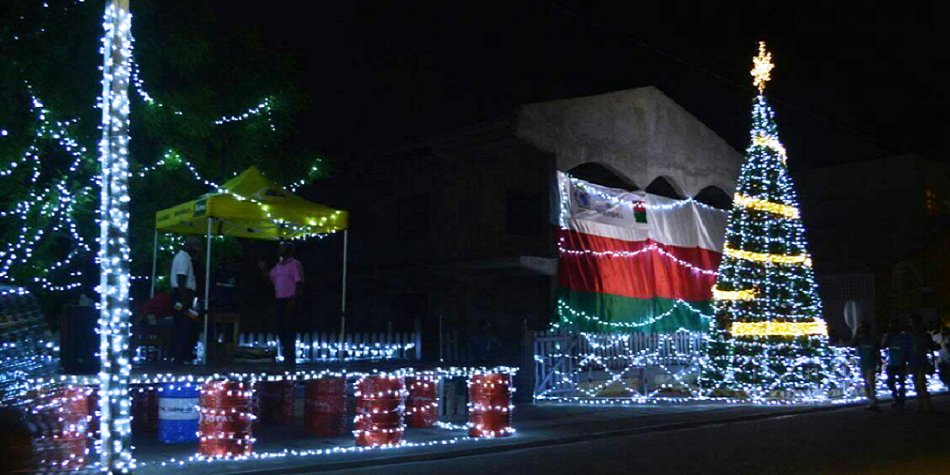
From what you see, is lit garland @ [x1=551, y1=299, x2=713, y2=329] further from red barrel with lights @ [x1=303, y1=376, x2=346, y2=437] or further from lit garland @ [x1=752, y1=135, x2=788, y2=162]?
red barrel with lights @ [x1=303, y1=376, x2=346, y2=437]

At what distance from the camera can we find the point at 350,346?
17516mm

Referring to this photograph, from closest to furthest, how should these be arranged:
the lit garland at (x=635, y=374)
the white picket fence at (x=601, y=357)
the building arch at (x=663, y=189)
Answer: the white picket fence at (x=601, y=357) → the lit garland at (x=635, y=374) → the building arch at (x=663, y=189)

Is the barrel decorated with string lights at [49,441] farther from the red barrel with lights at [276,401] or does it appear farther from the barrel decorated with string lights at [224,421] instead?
the red barrel with lights at [276,401]

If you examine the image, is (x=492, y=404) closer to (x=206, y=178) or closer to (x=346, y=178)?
(x=206, y=178)

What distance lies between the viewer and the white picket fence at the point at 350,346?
55.4 feet

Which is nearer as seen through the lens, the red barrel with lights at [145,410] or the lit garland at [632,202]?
the red barrel with lights at [145,410]

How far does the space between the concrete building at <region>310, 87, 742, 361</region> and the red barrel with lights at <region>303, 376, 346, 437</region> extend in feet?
20.4

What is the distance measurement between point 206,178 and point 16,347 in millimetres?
13972

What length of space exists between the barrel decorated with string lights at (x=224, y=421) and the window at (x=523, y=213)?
12.8 meters

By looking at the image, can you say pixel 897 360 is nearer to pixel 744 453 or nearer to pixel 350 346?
pixel 744 453

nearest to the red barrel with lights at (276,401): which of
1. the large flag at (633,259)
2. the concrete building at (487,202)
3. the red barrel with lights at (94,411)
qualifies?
the red barrel with lights at (94,411)

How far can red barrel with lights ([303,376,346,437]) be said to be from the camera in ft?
46.0

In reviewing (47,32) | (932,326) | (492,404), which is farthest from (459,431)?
(932,326)

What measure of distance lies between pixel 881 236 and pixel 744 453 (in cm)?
3254
